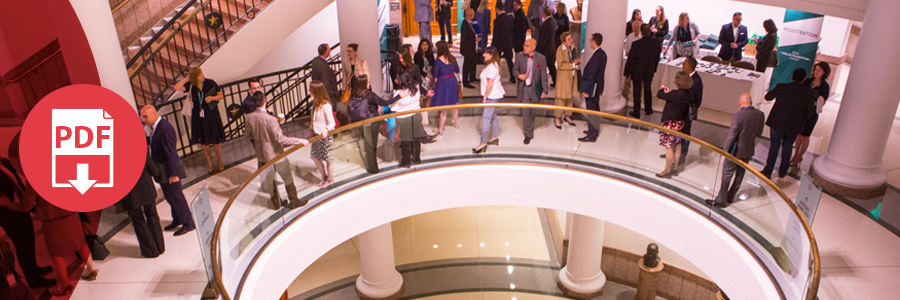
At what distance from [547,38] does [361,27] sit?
3.12m

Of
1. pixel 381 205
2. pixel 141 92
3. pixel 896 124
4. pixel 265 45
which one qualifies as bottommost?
pixel 381 205

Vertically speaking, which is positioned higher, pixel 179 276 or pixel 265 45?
pixel 265 45

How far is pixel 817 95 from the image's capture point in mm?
6965

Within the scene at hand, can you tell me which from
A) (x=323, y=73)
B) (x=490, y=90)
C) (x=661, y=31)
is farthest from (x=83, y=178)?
(x=661, y=31)

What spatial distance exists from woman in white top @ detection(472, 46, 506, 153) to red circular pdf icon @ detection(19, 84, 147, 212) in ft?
13.5

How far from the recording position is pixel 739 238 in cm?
654

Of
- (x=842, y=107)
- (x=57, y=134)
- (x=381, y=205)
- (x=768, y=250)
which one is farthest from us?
(x=381, y=205)

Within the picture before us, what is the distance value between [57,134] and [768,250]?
720 cm

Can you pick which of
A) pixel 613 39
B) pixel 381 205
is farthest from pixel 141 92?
pixel 613 39

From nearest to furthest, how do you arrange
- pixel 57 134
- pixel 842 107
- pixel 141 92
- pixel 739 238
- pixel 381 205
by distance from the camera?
1. pixel 57 134
2. pixel 739 238
3. pixel 842 107
4. pixel 381 205
5. pixel 141 92

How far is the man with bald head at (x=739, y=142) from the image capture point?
6.34 m

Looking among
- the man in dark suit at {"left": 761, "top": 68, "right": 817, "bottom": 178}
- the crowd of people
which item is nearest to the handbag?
the crowd of people

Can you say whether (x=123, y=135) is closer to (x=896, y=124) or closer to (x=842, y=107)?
(x=842, y=107)

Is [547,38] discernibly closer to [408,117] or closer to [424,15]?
[424,15]
